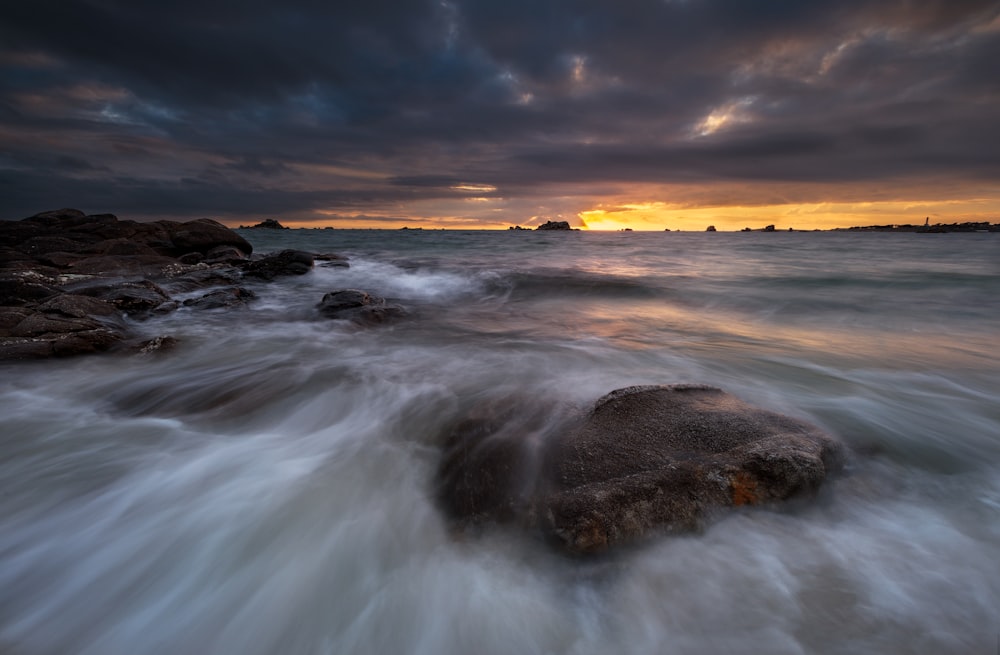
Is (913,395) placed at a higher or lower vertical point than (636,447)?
lower

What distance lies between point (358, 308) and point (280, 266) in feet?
24.2

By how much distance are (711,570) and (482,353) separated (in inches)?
166

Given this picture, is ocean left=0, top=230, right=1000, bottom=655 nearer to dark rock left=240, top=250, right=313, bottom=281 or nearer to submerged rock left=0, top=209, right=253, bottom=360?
submerged rock left=0, top=209, right=253, bottom=360

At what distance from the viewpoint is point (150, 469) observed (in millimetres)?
3176

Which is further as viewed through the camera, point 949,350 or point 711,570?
point 949,350

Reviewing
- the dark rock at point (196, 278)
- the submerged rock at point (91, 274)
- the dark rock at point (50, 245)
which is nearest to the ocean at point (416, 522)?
the submerged rock at point (91, 274)

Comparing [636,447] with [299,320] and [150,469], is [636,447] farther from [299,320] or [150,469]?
[299,320]

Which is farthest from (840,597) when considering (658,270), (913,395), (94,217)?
(94,217)

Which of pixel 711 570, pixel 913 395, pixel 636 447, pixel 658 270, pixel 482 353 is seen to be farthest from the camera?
pixel 658 270

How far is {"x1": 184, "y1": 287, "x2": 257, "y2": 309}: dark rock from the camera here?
8666mm

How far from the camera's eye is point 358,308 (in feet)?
26.2

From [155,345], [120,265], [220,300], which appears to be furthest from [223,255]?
[155,345]

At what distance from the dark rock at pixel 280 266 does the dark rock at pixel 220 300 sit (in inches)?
153

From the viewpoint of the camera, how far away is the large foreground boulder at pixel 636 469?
87.8 inches
